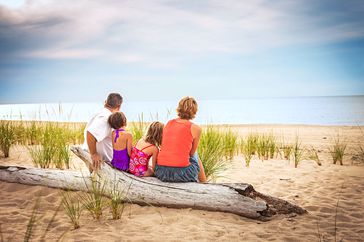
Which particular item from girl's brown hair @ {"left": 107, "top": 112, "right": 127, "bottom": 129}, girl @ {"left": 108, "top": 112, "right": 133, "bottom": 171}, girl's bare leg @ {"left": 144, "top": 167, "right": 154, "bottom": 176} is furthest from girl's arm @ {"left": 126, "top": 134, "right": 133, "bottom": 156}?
girl's bare leg @ {"left": 144, "top": 167, "right": 154, "bottom": 176}

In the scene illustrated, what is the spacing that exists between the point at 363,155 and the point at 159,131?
5484 mm

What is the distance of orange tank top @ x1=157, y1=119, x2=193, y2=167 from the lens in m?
4.00

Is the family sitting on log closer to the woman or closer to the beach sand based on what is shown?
the woman

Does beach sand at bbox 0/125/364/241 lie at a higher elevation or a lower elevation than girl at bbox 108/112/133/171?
lower

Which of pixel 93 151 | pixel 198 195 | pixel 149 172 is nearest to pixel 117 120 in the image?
pixel 93 151

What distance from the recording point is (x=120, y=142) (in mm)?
4227

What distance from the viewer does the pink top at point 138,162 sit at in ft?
13.6

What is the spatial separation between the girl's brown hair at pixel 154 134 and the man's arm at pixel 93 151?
0.66 metres

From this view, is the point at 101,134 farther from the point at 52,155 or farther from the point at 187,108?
the point at 52,155

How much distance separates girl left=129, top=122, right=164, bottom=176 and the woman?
15 cm

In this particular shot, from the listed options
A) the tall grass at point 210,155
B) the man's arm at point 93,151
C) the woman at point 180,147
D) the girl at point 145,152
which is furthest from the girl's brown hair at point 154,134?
the tall grass at point 210,155

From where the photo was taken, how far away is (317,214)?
3852 millimetres

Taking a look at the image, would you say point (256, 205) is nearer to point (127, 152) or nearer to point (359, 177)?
Result: point (127, 152)

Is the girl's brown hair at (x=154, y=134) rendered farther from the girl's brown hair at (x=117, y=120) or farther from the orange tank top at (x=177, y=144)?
the girl's brown hair at (x=117, y=120)
